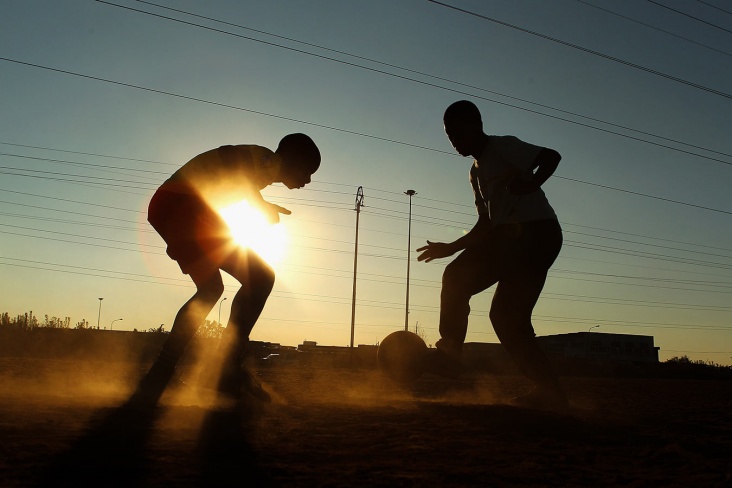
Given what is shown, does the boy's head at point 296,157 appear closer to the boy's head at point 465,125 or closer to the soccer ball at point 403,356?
the boy's head at point 465,125

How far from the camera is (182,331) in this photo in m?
4.05

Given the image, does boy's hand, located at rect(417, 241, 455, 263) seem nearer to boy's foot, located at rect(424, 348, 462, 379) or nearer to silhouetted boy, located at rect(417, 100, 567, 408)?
silhouetted boy, located at rect(417, 100, 567, 408)

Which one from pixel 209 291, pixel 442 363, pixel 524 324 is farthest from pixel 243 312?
pixel 524 324

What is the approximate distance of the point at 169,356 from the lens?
3.98 m

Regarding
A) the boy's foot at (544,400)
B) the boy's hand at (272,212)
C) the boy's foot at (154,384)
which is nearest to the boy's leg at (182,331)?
the boy's foot at (154,384)

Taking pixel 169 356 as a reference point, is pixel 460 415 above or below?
below

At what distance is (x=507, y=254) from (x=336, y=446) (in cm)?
261

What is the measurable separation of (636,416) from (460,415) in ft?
4.79

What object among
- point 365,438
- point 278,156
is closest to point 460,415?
point 365,438

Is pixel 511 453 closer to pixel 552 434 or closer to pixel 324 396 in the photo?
pixel 552 434

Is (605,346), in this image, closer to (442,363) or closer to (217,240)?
(442,363)

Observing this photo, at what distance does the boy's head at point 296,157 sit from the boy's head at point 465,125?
1200mm

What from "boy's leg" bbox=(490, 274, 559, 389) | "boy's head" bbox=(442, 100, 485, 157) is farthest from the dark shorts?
"boy's leg" bbox=(490, 274, 559, 389)

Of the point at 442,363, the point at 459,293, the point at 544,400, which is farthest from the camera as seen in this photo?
the point at 459,293
